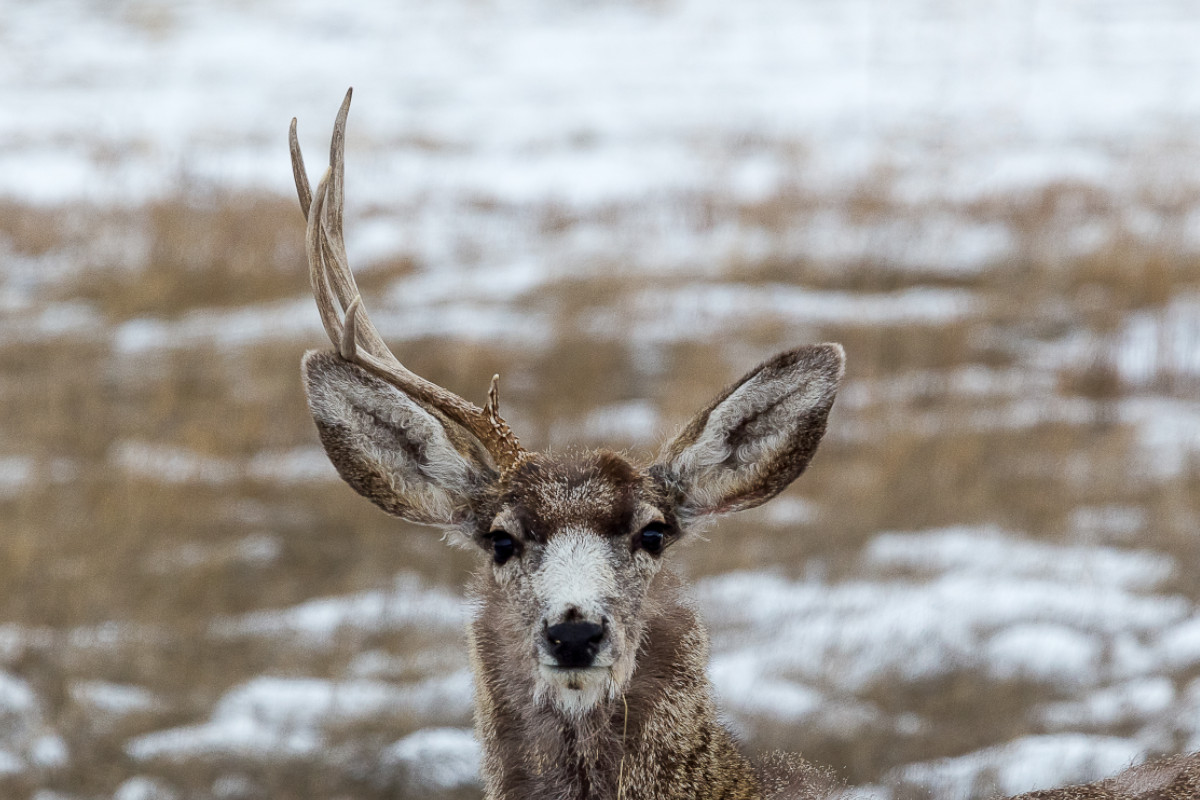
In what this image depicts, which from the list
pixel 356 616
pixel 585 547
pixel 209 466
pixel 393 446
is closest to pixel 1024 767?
pixel 585 547

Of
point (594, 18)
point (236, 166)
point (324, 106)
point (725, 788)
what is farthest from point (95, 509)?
point (594, 18)

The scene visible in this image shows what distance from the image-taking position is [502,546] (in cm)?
304

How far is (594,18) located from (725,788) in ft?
86.8

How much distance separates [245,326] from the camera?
1091 cm

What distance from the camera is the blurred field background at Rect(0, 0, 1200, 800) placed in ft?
18.2

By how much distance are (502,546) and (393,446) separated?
398mm

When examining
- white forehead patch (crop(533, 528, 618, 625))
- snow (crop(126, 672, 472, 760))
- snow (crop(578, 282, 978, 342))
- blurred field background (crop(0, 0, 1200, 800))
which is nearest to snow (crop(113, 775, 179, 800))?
blurred field background (crop(0, 0, 1200, 800))

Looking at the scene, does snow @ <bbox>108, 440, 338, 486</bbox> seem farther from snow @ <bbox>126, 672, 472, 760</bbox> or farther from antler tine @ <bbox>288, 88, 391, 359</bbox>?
antler tine @ <bbox>288, 88, 391, 359</bbox>

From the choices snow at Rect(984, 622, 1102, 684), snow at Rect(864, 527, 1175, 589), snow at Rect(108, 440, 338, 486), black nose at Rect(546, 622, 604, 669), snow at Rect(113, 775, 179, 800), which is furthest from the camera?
snow at Rect(108, 440, 338, 486)

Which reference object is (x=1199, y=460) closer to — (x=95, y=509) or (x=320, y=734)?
(x=320, y=734)

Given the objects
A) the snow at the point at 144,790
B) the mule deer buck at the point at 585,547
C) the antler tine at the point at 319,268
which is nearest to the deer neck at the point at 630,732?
the mule deer buck at the point at 585,547

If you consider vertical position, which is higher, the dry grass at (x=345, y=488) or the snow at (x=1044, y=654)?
the dry grass at (x=345, y=488)

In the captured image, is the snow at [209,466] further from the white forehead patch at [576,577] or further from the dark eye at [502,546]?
the white forehead patch at [576,577]

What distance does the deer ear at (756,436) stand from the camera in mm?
3012
